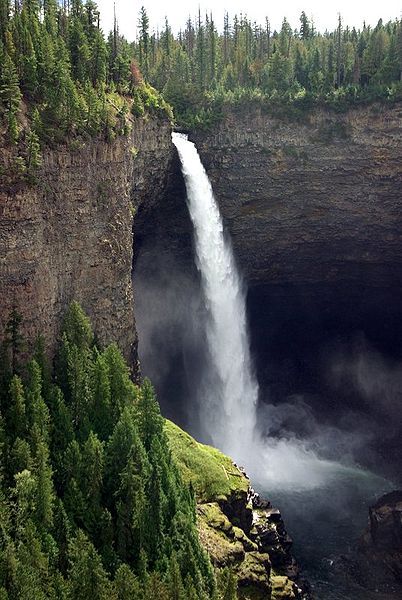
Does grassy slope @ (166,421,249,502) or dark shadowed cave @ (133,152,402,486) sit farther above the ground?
dark shadowed cave @ (133,152,402,486)

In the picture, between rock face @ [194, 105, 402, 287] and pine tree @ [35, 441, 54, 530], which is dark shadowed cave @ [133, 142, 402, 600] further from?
pine tree @ [35, 441, 54, 530]

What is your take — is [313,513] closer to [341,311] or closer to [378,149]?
[341,311]

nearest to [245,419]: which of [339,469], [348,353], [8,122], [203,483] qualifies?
[339,469]

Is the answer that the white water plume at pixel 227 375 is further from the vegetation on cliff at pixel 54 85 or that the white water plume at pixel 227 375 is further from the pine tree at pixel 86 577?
the pine tree at pixel 86 577

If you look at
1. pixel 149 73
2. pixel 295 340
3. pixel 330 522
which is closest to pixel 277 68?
pixel 149 73

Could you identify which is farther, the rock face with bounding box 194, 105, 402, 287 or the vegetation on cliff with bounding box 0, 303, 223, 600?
the rock face with bounding box 194, 105, 402, 287

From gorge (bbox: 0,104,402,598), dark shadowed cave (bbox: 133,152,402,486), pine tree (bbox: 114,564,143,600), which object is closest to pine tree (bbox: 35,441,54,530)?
pine tree (bbox: 114,564,143,600)

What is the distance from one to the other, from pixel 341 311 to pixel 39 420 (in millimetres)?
41355

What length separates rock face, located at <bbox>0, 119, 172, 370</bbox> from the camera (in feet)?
104

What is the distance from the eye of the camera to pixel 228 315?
190 feet

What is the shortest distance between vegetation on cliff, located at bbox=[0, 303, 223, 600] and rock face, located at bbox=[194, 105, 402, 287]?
26.3 meters

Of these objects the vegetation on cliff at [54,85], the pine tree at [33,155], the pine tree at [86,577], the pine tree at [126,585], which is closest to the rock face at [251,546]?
the pine tree at [126,585]

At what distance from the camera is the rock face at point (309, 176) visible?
5672 centimetres

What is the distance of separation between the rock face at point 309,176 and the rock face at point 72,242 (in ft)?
50.0
